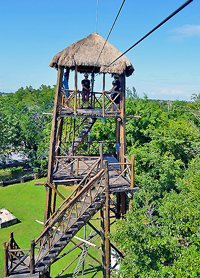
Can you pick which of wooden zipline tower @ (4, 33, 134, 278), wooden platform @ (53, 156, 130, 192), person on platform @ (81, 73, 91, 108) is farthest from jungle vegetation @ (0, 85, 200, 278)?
person on platform @ (81, 73, 91, 108)

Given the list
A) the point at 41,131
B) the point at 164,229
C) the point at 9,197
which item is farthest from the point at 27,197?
the point at 164,229

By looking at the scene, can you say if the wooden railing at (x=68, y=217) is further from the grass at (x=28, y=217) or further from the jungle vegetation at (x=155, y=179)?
the grass at (x=28, y=217)

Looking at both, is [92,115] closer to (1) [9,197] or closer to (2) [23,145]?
(1) [9,197]

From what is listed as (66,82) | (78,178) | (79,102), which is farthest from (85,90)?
(78,178)

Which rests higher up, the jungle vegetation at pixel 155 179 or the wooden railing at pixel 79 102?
the wooden railing at pixel 79 102

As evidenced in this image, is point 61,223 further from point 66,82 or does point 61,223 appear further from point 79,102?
point 66,82

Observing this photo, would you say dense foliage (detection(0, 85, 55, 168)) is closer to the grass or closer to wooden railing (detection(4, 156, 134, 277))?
the grass

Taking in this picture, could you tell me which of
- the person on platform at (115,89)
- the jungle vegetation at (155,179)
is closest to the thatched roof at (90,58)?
the person on platform at (115,89)
